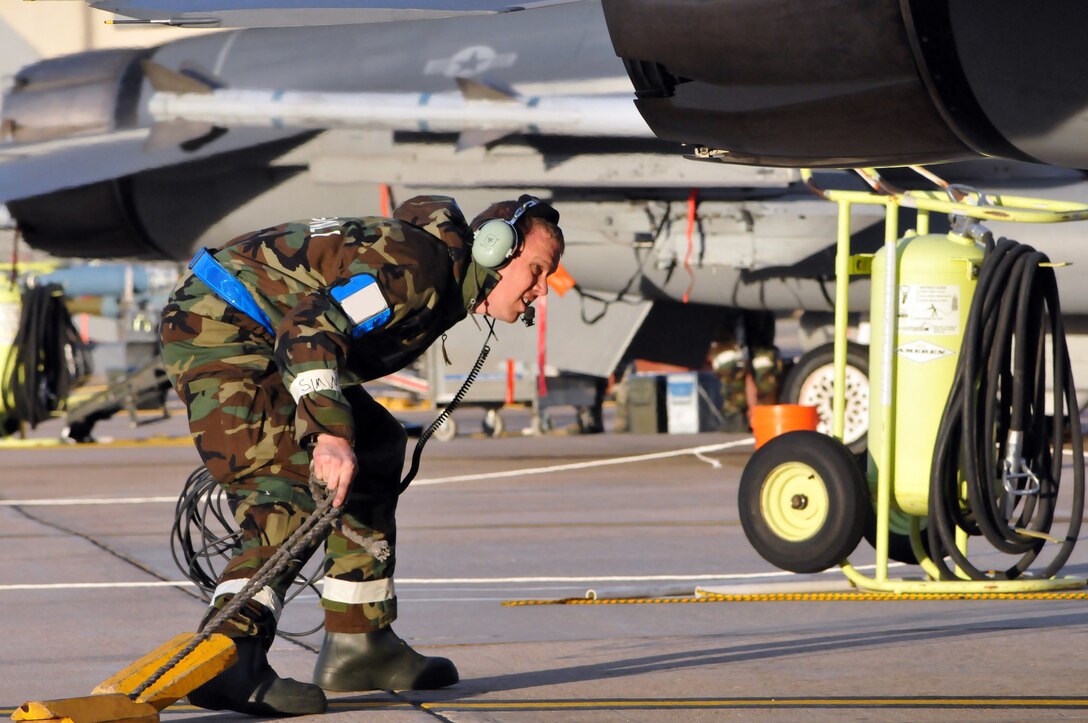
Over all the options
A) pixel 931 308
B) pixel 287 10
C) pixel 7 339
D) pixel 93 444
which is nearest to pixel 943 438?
pixel 931 308

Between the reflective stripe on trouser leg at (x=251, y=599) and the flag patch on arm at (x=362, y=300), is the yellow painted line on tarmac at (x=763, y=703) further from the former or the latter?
the flag patch on arm at (x=362, y=300)

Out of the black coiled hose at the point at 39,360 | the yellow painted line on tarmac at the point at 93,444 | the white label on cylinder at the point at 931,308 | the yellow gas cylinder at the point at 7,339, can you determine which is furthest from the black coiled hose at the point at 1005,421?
the yellow gas cylinder at the point at 7,339

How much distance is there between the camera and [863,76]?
3.81m

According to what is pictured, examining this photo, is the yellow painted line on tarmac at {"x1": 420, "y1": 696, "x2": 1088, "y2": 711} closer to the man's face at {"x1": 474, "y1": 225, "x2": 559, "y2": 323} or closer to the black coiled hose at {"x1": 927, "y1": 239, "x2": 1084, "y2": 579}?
the man's face at {"x1": 474, "y1": 225, "x2": 559, "y2": 323}

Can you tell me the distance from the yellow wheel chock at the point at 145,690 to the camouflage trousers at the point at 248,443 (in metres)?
0.17

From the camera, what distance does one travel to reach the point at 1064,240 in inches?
481

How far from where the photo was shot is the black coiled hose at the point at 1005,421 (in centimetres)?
612

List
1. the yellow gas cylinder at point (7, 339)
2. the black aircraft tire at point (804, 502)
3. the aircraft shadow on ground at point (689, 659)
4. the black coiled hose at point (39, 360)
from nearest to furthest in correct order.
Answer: the aircraft shadow on ground at point (689, 659), the black aircraft tire at point (804, 502), the black coiled hose at point (39, 360), the yellow gas cylinder at point (7, 339)

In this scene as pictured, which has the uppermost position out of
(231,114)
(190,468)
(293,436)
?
(231,114)

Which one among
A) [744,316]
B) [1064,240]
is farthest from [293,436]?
[744,316]

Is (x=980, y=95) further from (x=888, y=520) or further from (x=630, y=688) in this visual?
(x=888, y=520)

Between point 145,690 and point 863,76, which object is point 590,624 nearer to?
point 145,690

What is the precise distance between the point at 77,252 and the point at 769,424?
10594mm

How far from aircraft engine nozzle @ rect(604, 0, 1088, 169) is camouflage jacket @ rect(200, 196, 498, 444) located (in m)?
0.74
